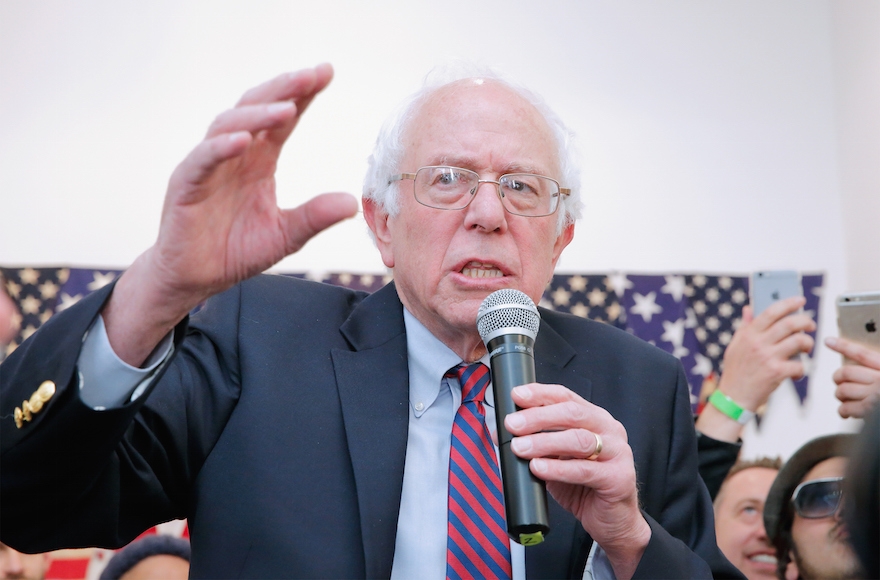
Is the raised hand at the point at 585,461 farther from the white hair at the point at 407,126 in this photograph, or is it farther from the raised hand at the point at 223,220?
the white hair at the point at 407,126

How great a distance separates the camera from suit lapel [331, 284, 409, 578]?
160cm

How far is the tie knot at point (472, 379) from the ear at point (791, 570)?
1.65 meters

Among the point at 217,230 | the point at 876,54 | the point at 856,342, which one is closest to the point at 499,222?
the point at 217,230

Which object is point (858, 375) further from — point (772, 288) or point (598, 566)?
point (598, 566)

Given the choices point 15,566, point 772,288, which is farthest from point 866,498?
point 15,566

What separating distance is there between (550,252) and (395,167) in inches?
17.2

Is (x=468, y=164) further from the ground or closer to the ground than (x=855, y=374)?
further from the ground

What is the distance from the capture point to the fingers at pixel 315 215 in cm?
124

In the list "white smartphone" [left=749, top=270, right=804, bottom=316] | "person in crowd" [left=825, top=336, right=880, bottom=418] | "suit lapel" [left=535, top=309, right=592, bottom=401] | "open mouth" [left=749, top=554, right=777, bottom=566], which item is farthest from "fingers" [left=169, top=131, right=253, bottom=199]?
"open mouth" [left=749, top=554, right=777, bottom=566]

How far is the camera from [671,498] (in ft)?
6.19

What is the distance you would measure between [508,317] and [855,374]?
1.40 metres

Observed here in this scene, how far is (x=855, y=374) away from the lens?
230 centimetres

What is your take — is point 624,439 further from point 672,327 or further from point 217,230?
point 672,327

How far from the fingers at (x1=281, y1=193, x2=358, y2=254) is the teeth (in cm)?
58
